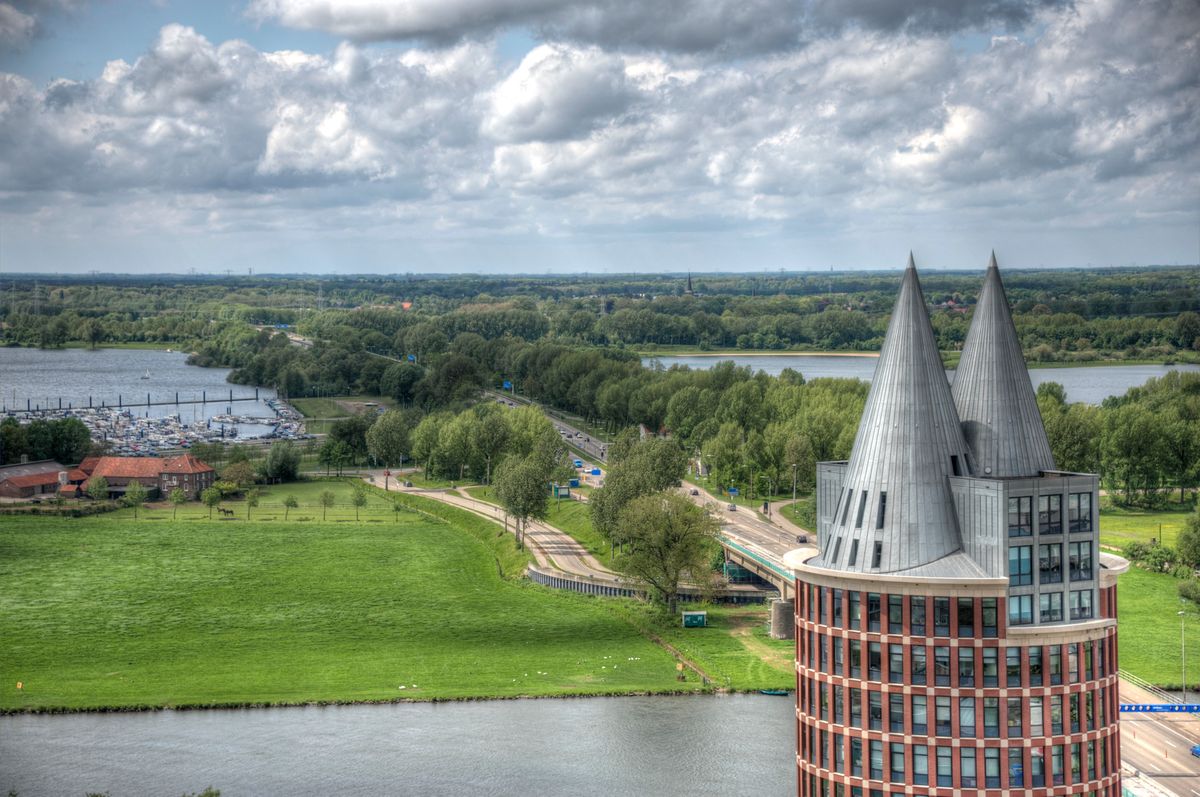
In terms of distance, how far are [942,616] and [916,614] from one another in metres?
1.00

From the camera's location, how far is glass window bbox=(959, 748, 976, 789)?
56.7 meters

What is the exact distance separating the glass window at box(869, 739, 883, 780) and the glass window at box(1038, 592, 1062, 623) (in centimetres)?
800

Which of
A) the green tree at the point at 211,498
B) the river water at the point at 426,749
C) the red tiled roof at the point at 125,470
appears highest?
the red tiled roof at the point at 125,470

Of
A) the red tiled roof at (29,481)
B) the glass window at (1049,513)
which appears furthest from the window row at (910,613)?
the red tiled roof at (29,481)

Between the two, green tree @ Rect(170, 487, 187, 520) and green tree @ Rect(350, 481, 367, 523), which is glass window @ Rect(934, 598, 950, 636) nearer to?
green tree @ Rect(350, 481, 367, 523)

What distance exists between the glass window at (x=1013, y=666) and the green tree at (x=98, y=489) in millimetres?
156546

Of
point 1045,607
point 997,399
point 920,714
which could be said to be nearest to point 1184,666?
point 997,399

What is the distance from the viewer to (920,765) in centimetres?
5725

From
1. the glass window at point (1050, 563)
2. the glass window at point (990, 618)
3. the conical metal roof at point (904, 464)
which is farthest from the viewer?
the conical metal roof at point (904, 464)

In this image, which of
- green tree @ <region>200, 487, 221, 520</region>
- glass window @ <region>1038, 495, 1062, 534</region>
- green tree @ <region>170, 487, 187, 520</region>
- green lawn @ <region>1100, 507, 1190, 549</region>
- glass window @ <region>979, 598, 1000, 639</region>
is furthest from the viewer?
green tree @ <region>170, 487, 187, 520</region>

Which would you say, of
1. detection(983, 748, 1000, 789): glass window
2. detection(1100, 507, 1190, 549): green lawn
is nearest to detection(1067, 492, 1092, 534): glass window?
detection(983, 748, 1000, 789): glass window

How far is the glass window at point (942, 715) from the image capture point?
56.9m

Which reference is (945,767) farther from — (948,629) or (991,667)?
(948,629)

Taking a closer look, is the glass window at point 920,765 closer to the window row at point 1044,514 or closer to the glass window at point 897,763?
the glass window at point 897,763
